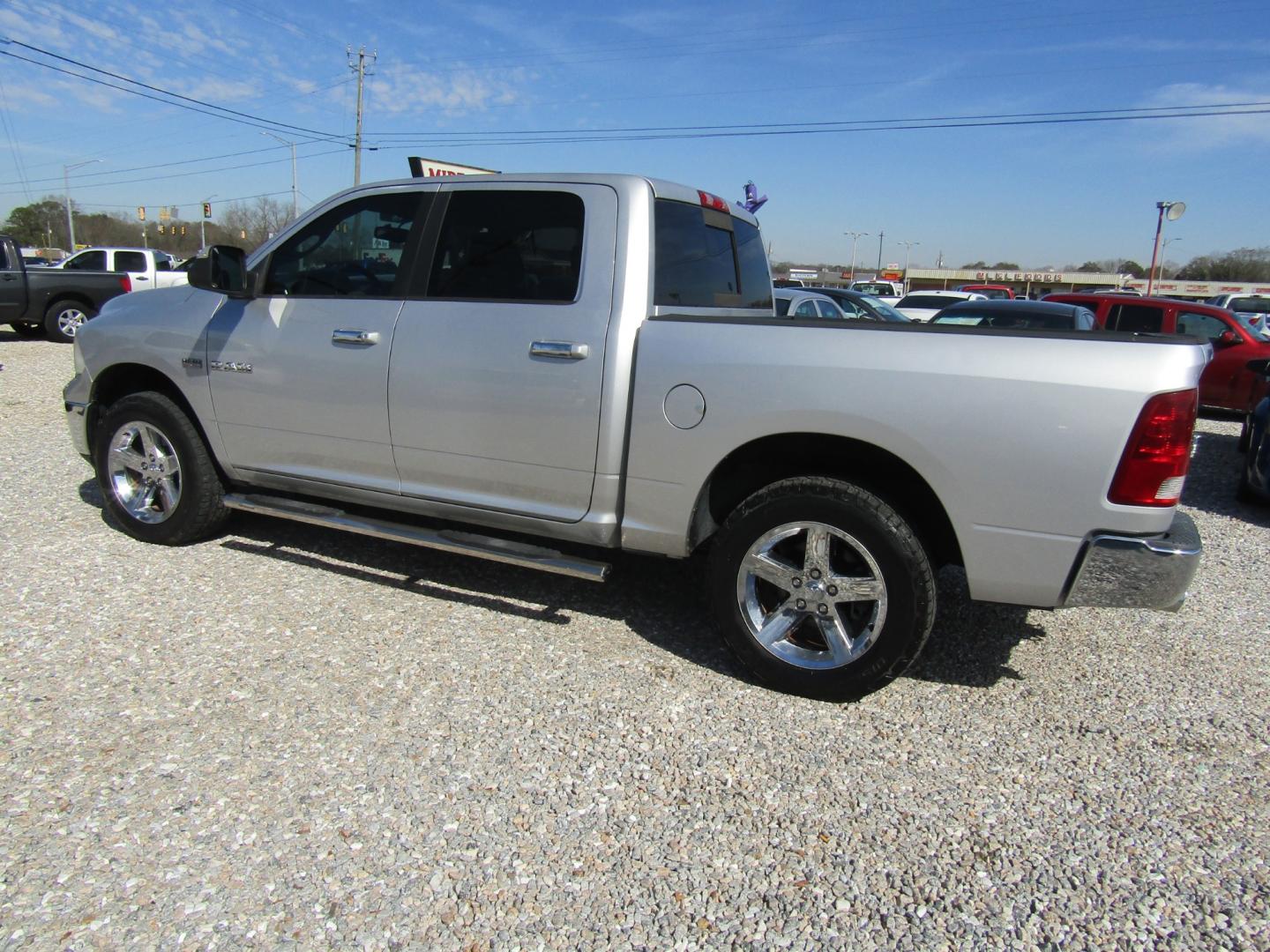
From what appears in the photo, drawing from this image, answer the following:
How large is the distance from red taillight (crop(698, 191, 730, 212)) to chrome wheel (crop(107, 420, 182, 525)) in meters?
3.11

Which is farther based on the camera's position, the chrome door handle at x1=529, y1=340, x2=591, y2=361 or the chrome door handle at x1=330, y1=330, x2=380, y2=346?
the chrome door handle at x1=330, y1=330, x2=380, y2=346

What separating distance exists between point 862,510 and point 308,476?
2717 mm

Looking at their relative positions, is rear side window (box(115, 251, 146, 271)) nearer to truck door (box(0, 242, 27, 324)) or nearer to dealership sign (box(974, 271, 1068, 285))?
truck door (box(0, 242, 27, 324))

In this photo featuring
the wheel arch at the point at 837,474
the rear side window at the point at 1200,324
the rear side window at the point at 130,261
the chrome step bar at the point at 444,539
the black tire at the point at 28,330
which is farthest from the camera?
the rear side window at the point at 130,261

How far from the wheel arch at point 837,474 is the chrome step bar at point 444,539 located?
1.70 ft

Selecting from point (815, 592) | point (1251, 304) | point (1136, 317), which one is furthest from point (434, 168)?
point (1251, 304)

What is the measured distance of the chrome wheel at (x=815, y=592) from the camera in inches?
126

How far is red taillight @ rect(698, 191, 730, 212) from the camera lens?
163 inches

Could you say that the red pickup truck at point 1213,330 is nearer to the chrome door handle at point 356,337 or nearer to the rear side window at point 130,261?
the chrome door handle at point 356,337

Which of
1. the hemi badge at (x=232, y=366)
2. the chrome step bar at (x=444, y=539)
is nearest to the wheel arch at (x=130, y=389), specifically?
the hemi badge at (x=232, y=366)

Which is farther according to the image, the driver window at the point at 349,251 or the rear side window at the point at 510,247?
the driver window at the point at 349,251

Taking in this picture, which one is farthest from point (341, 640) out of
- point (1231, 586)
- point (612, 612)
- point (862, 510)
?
point (1231, 586)

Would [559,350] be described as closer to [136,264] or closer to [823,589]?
[823,589]

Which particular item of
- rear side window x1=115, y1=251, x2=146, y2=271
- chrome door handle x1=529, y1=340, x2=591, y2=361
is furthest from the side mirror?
rear side window x1=115, y1=251, x2=146, y2=271
